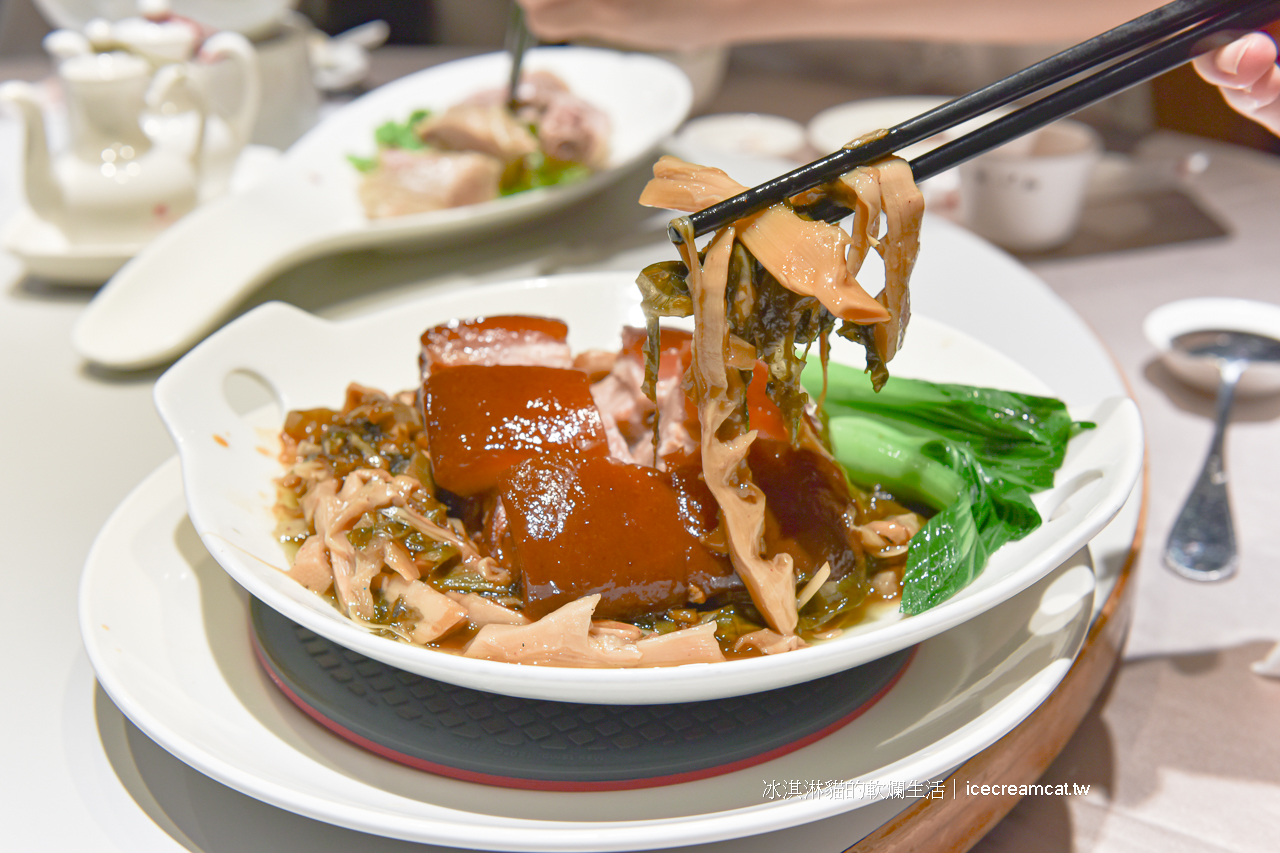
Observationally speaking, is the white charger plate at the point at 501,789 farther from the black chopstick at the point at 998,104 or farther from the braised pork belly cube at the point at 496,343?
the black chopstick at the point at 998,104

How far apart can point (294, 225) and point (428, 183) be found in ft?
1.17

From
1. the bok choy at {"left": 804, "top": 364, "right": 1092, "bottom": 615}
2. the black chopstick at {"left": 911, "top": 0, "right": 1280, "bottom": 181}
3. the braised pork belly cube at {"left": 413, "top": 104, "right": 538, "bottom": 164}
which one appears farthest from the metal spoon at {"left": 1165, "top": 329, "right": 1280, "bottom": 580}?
the braised pork belly cube at {"left": 413, "top": 104, "right": 538, "bottom": 164}

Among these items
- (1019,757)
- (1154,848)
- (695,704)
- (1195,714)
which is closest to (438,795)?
(695,704)

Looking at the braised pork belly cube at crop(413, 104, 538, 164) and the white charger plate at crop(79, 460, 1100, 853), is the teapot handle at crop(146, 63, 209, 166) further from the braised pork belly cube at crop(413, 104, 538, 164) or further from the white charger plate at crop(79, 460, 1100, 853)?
the white charger plate at crop(79, 460, 1100, 853)

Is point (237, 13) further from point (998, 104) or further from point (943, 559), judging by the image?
point (943, 559)

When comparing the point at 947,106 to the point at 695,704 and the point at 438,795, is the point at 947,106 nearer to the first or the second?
the point at 695,704

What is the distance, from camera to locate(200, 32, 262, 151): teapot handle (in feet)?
8.36

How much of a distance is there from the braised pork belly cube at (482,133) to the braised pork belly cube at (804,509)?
5.08 feet

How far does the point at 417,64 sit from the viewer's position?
4113 mm

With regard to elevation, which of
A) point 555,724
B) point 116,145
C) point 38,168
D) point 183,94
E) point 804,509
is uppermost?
point 804,509

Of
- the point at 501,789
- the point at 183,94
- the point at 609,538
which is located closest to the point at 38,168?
the point at 183,94

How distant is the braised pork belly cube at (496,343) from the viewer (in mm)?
1395

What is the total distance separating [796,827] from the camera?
96 centimetres

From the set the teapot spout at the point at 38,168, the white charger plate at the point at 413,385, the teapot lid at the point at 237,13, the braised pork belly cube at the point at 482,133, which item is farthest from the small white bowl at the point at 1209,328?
the teapot lid at the point at 237,13
